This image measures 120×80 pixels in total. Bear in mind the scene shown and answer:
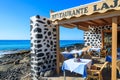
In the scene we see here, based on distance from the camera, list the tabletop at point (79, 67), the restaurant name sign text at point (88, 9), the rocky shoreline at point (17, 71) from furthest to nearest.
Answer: the rocky shoreline at point (17, 71) < the tabletop at point (79, 67) < the restaurant name sign text at point (88, 9)

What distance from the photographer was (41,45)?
5598 millimetres

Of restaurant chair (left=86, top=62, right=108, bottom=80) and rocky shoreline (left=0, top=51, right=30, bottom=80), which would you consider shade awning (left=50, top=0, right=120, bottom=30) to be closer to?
restaurant chair (left=86, top=62, right=108, bottom=80)

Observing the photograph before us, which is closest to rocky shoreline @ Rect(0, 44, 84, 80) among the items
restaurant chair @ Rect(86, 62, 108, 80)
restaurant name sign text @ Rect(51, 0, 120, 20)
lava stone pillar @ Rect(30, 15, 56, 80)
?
lava stone pillar @ Rect(30, 15, 56, 80)

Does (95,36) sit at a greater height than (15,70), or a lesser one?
greater

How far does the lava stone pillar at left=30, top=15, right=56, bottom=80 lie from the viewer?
18.0 ft

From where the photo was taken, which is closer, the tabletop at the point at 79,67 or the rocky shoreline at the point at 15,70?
the tabletop at the point at 79,67

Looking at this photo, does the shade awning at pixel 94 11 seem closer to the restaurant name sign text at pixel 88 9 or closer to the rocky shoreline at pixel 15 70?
the restaurant name sign text at pixel 88 9

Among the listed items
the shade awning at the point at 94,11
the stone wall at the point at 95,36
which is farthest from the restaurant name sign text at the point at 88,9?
the stone wall at the point at 95,36

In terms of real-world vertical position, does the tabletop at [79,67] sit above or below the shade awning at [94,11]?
below

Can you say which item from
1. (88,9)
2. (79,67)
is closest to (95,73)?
(79,67)

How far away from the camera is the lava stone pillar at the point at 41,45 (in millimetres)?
5480

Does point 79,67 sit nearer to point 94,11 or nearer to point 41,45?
point 94,11

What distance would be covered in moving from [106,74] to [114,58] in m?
1.55

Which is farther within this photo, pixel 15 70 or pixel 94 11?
pixel 15 70
